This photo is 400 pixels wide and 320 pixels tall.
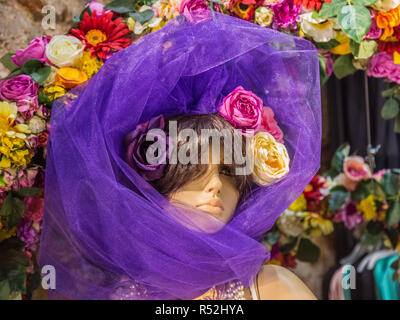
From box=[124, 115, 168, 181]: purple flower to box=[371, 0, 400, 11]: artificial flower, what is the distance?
0.63 meters

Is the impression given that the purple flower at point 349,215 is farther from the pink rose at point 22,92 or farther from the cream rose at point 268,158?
the pink rose at point 22,92

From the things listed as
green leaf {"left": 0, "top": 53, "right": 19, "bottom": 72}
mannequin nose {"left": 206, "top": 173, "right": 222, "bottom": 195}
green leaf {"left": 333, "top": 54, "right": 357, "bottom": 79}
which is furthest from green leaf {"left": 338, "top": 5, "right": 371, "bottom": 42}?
green leaf {"left": 0, "top": 53, "right": 19, "bottom": 72}

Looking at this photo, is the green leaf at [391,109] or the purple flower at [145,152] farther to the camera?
the green leaf at [391,109]

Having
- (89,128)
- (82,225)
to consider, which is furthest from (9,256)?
(89,128)

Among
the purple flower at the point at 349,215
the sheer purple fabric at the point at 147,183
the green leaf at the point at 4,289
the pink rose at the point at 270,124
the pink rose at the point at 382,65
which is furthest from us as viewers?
the purple flower at the point at 349,215

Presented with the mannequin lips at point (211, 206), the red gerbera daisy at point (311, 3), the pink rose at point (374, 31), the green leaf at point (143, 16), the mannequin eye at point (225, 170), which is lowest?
the mannequin lips at point (211, 206)

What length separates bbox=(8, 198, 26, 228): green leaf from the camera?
1313 millimetres

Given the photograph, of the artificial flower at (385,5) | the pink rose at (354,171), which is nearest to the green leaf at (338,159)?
the pink rose at (354,171)

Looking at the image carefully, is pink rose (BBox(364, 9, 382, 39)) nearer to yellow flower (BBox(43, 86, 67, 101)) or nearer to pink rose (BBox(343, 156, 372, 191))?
pink rose (BBox(343, 156, 372, 191))

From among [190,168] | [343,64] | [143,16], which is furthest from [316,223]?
[143,16]

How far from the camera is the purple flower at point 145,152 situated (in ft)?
3.78

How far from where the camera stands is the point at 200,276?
1.13 metres

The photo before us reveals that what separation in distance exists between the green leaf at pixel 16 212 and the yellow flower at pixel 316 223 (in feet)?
3.04

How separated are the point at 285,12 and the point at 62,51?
1.87 ft
